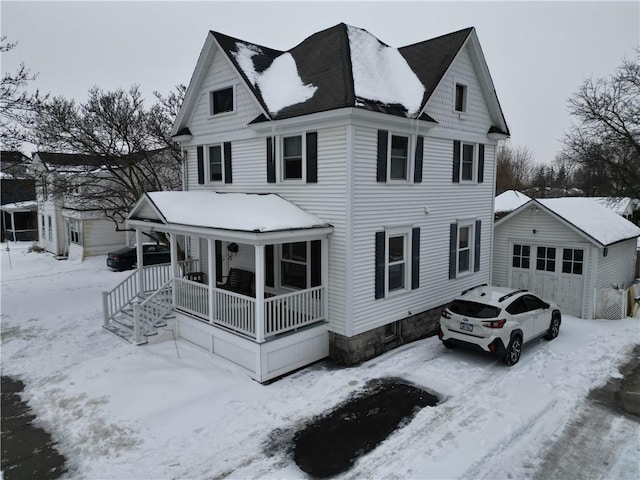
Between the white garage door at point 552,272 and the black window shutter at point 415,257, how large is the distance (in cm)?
636

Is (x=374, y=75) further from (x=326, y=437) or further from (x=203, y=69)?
(x=326, y=437)

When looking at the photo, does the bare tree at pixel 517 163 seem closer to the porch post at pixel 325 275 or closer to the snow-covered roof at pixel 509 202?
the snow-covered roof at pixel 509 202

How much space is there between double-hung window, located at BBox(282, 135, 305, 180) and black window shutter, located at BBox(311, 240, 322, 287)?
1990 mm

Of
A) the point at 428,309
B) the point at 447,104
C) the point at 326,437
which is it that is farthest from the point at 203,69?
the point at 326,437

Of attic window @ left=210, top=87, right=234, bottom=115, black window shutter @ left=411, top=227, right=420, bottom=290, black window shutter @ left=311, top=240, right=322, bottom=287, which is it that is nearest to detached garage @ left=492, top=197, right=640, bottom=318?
black window shutter @ left=411, top=227, right=420, bottom=290

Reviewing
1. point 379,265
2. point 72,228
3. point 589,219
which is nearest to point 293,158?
point 379,265

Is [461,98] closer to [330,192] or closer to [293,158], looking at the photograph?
[293,158]

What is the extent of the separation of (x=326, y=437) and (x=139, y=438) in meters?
3.27

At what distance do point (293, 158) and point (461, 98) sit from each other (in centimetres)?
620

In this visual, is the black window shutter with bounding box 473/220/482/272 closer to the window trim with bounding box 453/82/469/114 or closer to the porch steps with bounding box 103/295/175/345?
the window trim with bounding box 453/82/469/114

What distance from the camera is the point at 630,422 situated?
822 cm

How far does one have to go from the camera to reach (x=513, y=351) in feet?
35.2

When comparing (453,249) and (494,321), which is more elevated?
(453,249)

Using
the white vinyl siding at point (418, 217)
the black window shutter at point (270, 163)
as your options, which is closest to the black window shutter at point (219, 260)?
the black window shutter at point (270, 163)
